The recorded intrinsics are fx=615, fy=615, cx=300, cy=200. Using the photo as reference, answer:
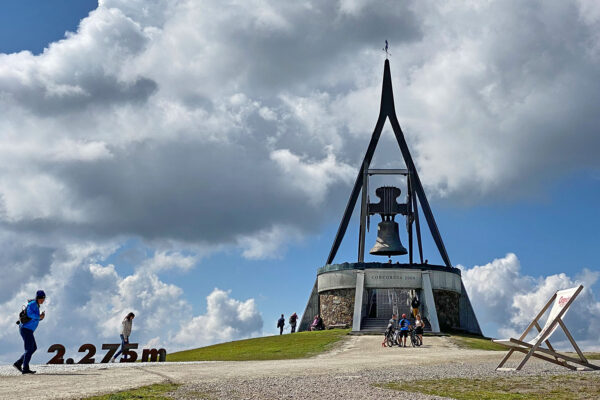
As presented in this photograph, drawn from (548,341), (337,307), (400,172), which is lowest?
(548,341)

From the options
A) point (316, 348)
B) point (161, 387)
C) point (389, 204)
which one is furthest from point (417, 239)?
point (161, 387)

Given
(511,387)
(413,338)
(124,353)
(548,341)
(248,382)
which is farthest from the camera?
(413,338)

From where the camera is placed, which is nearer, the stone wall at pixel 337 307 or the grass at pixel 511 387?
the grass at pixel 511 387

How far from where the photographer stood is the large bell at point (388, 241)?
4238 cm

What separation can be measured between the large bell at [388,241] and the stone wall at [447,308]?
3.74m

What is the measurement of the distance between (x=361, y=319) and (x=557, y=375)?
25144 mm

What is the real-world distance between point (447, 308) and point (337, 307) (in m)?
7.41

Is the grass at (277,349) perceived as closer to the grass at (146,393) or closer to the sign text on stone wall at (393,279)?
the sign text on stone wall at (393,279)

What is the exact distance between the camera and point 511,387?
11.2 meters

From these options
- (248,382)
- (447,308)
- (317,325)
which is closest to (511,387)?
(248,382)

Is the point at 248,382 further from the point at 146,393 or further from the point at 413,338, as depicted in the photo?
the point at 413,338

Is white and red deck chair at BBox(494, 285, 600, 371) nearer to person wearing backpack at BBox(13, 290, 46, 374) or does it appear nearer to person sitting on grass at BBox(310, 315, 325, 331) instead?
person wearing backpack at BBox(13, 290, 46, 374)

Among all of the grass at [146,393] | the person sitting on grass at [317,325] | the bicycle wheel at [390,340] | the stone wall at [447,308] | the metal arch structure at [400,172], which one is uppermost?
the metal arch structure at [400,172]

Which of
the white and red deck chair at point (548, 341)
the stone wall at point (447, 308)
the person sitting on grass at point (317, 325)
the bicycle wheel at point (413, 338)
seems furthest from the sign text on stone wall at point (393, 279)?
the white and red deck chair at point (548, 341)
